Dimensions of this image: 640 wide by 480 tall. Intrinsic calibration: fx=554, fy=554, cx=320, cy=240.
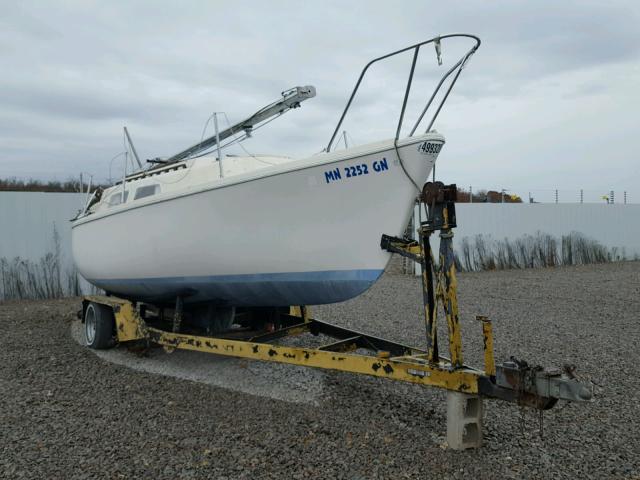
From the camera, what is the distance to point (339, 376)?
5.13 metres

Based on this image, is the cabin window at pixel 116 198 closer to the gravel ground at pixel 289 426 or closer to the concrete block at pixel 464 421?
the gravel ground at pixel 289 426

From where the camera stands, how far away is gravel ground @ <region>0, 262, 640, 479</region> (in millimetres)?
3283

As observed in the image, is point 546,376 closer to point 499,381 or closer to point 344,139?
point 499,381

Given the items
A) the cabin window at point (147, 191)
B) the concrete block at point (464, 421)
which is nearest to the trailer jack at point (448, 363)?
the concrete block at point (464, 421)

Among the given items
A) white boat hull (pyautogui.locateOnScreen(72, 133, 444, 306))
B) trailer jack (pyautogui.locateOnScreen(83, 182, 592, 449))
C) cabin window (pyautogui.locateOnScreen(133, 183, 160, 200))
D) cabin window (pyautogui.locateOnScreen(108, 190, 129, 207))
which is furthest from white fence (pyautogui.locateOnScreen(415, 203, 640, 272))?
trailer jack (pyautogui.locateOnScreen(83, 182, 592, 449))

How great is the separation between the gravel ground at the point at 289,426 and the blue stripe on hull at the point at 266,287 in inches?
33.6

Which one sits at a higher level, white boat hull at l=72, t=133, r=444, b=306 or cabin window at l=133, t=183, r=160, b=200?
cabin window at l=133, t=183, r=160, b=200

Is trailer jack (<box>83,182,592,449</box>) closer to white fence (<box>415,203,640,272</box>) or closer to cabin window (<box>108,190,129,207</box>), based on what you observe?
cabin window (<box>108,190,129,207</box>)

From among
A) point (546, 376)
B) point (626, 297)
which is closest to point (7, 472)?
point (546, 376)

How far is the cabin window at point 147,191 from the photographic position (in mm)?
6069

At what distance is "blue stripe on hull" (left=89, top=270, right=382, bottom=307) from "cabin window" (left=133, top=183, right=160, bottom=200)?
37.1 inches

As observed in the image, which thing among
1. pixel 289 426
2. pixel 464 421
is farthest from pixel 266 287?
pixel 464 421

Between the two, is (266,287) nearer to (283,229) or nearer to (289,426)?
(283,229)

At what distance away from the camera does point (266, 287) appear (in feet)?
16.1
